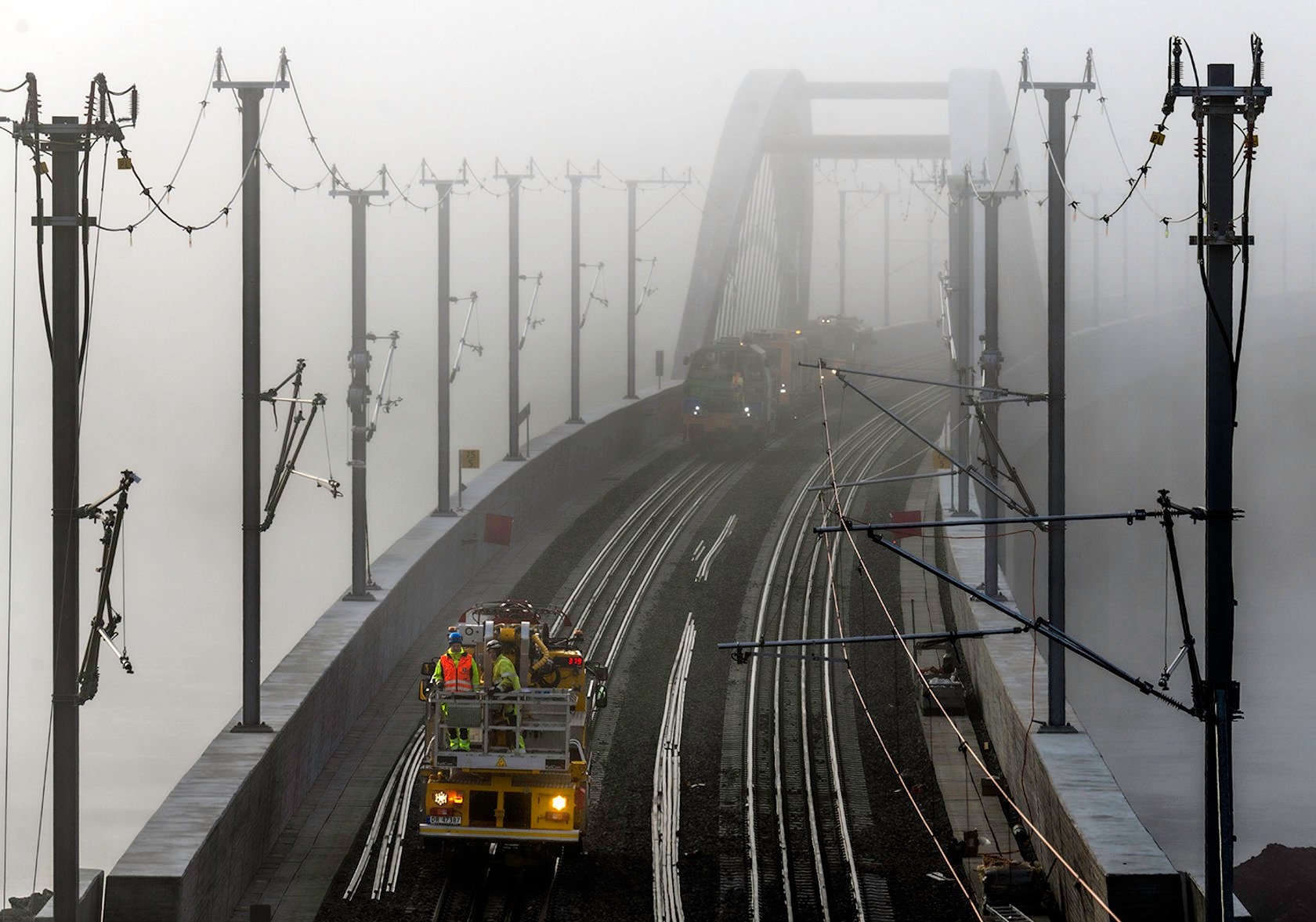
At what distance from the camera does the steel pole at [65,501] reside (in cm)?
1367

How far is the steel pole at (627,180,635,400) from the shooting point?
54.3 meters

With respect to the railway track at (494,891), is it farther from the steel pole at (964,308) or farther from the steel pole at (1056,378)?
the steel pole at (964,308)

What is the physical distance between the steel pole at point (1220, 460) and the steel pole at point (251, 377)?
13273 mm

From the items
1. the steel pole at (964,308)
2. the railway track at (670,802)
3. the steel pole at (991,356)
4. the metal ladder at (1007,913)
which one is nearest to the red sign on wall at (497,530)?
the railway track at (670,802)

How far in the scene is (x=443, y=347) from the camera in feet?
120

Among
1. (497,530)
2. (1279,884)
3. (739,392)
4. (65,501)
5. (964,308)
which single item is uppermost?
(964,308)

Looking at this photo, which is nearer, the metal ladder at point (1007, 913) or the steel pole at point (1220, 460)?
the steel pole at point (1220, 460)

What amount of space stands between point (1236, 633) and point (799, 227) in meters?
35.2

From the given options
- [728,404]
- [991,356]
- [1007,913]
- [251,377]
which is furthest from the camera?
[728,404]

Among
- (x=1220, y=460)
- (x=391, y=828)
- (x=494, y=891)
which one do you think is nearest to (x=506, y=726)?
(x=494, y=891)

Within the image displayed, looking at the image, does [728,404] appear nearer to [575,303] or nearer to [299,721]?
[575,303]

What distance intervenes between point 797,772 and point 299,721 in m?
7.45

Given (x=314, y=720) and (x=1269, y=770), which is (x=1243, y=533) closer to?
(x=1269, y=770)

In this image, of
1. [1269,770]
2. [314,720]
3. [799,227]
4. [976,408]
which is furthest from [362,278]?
[799,227]
